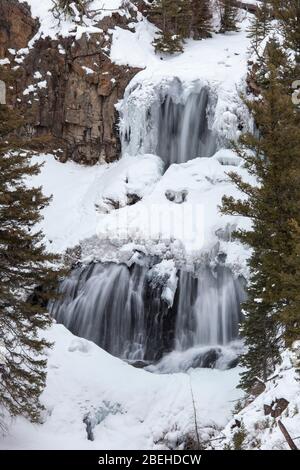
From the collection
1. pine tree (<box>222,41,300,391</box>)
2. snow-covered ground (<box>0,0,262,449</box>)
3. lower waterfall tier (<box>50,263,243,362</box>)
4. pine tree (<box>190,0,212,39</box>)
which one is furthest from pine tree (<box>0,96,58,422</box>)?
pine tree (<box>190,0,212,39</box>)

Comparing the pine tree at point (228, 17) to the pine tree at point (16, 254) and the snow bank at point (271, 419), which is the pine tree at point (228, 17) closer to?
the pine tree at point (16, 254)

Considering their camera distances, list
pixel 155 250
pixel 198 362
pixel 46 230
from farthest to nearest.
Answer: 1. pixel 46 230
2. pixel 155 250
3. pixel 198 362

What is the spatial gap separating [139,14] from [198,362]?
22.2 m

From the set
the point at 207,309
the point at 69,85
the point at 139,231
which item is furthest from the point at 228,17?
the point at 207,309

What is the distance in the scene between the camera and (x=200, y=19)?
31.6m

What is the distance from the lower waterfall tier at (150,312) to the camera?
644 inches

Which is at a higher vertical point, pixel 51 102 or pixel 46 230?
pixel 51 102

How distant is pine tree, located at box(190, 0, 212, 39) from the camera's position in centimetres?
3149

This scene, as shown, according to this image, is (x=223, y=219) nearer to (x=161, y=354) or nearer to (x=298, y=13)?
(x=161, y=354)

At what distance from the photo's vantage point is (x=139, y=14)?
29500 mm

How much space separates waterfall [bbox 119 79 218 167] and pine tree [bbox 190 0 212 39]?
31.3 feet

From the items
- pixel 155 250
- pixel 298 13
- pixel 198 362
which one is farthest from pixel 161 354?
pixel 298 13

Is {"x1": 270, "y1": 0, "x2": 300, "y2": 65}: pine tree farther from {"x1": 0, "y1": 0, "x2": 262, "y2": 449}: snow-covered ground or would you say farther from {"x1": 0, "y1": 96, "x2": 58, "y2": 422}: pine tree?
{"x1": 0, "y1": 96, "x2": 58, "y2": 422}: pine tree

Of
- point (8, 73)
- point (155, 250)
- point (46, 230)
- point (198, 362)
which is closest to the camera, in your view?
point (8, 73)
